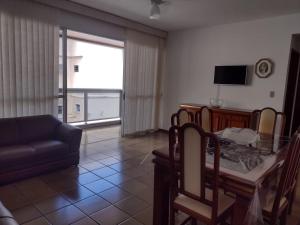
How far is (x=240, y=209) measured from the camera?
1.53m

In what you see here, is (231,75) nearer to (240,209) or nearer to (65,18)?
(65,18)

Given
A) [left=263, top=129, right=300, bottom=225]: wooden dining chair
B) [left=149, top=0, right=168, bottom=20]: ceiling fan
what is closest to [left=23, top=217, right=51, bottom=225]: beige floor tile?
[left=263, top=129, right=300, bottom=225]: wooden dining chair

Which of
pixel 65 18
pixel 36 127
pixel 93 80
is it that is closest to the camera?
pixel 36 127

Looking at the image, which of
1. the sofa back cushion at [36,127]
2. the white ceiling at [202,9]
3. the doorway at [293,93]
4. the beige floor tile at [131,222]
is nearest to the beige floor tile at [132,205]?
the beige floor tile at [131,222]

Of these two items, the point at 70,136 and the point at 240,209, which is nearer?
the point at 240,209

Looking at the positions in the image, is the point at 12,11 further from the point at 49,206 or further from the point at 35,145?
the point at 49,206

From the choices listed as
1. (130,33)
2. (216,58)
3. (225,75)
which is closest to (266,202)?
(225,75)

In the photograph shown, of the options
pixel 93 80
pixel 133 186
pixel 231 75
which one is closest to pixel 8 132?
pixel 133 186

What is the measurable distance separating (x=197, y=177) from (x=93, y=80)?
5.77 m

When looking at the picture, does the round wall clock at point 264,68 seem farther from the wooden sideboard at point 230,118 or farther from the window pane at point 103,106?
the window pane at point 103,106

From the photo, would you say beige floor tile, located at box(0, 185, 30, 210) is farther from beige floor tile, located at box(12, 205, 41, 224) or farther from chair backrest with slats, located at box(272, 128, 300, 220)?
chair backrest with slats, located at box(272, 128, 300, 220)

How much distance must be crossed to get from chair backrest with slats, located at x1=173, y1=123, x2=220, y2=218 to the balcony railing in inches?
187

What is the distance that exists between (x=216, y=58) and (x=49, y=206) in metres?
4.26

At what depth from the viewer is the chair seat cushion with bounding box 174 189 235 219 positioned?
158 cm
